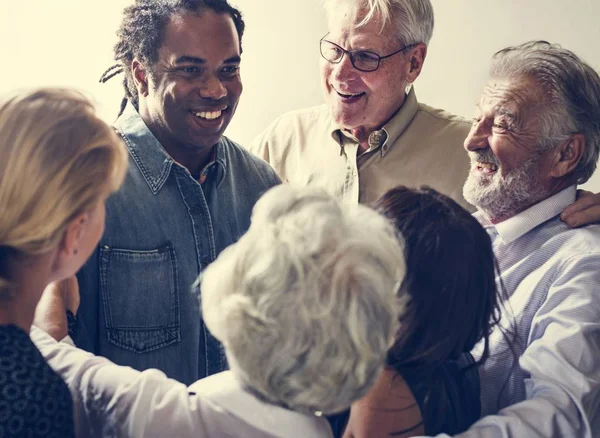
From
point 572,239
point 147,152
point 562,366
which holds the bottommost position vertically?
point 562,366

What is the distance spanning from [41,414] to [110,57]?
1235mm

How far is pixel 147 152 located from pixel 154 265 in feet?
0.55

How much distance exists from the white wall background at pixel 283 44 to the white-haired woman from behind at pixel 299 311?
3.43ft

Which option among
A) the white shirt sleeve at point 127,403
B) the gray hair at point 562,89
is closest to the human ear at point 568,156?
the gray hair at point 562,89

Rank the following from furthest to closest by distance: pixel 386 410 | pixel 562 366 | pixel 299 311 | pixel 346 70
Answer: pixel 346 70, pixel 562 366, pixel 386 410, pixel 299 311

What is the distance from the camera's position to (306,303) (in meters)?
0.62

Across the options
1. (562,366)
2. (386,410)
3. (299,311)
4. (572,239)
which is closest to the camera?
(299,311)

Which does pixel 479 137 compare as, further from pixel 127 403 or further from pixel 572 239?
pixel 127 403

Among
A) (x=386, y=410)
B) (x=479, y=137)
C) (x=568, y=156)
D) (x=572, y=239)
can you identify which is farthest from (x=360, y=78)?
(x=386, y=410)

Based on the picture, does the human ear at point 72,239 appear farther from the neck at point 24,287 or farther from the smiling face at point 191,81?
the smiling face at point 191,81

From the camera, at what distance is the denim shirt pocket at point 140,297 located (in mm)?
979

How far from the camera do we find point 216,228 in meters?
1.08

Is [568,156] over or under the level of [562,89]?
under

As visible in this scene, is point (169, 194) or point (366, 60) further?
point (366, 60)
